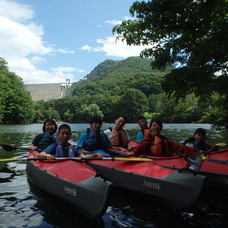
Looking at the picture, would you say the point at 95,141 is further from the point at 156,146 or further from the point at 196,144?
the point at 196,144

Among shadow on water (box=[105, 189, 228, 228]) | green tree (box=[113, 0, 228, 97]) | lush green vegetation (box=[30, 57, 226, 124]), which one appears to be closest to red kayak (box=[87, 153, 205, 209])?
shadow on water (box=[105, 189, 228, 228])

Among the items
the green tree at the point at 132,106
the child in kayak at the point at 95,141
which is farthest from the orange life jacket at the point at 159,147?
the green tree at the point at 132,106

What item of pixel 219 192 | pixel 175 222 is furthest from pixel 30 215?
pixel 219 192

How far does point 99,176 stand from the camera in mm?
3902

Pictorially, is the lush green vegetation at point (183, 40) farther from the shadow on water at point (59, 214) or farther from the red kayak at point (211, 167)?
the shadow on water at point (59, 214)

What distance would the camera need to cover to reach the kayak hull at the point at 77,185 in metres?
3.62

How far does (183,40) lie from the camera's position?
29.1ft

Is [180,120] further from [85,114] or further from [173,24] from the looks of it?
[173,24]

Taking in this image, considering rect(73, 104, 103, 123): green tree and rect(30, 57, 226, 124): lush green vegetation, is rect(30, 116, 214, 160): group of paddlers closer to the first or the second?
rect(30, 57, 226, 124): lush green vegetation

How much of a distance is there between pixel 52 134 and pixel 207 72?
19.7 feet

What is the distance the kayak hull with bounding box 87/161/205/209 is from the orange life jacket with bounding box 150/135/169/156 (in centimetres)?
71

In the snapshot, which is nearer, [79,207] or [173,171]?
[79,207]

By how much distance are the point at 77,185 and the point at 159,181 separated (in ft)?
4.72

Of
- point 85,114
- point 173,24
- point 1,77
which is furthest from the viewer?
point 85,114
